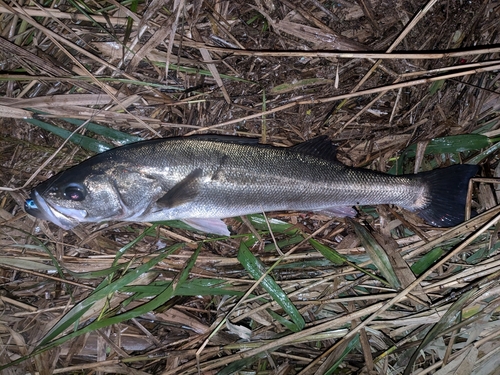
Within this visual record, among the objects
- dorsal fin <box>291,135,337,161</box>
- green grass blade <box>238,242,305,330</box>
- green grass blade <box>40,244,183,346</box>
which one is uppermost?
dorsal fin <box>291,135,337,161</box>

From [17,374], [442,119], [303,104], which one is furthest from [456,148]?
[17,374]

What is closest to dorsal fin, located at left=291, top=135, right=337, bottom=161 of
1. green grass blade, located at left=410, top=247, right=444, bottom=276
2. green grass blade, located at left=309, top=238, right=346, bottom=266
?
green grass blade, located at left=309, top=238, right=346, bottom=266

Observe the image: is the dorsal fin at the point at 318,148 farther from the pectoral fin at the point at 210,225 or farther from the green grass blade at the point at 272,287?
the green grass blade at the point at 272,287

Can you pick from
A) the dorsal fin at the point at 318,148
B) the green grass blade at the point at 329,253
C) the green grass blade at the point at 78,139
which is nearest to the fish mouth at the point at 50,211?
the green grass blade at the point at 78,139

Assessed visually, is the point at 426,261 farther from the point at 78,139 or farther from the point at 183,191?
the point at 78,139

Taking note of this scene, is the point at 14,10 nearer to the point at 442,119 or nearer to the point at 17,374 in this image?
the point at 17,374

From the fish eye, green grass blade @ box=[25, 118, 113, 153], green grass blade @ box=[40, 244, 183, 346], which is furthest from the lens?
green grass blade @ box=[25, 118, 113, 153]

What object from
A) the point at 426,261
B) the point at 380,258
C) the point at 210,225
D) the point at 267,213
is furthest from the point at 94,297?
the point at 426,261

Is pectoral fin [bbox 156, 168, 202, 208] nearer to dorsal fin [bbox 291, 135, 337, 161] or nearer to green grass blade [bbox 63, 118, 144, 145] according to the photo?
green grass blade [bbox 63, 118, 144, 145]
